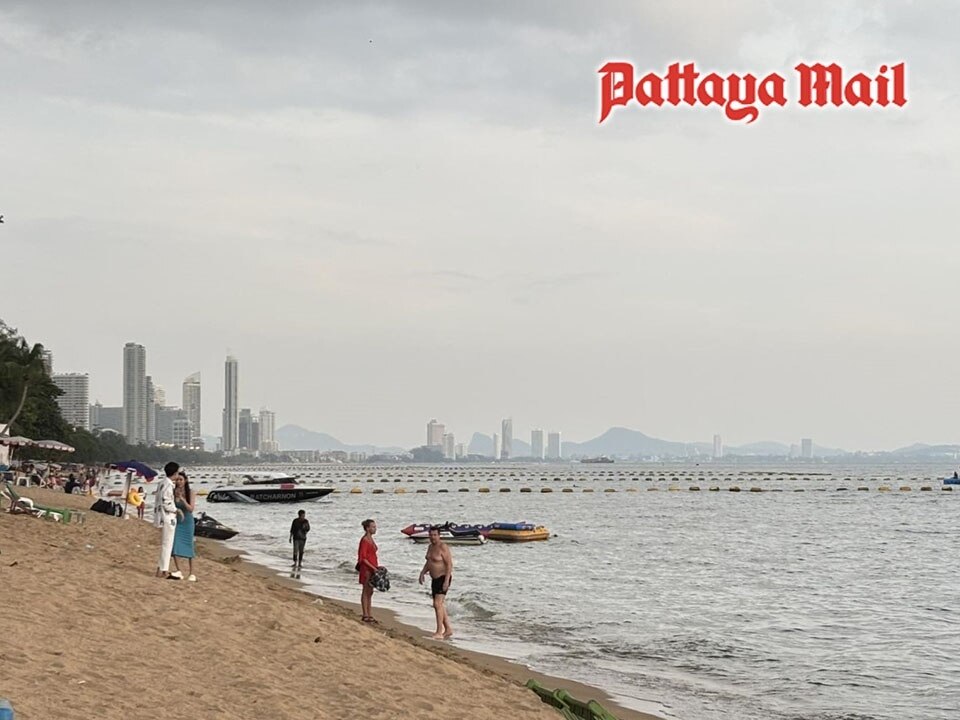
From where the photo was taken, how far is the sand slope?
970 centimetres

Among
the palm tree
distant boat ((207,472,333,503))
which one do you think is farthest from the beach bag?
distant boat ((207,472,333,503))

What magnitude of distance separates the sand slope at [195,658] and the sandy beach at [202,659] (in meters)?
0.02

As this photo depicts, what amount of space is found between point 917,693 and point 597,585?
1547 centimetres

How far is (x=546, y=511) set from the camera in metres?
84.1

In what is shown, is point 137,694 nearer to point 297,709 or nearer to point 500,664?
point 297,709

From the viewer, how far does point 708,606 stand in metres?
28.5

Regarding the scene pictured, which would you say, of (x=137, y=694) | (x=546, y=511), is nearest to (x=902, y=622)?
(x=137, y=694)

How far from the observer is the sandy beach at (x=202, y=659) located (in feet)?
32.0

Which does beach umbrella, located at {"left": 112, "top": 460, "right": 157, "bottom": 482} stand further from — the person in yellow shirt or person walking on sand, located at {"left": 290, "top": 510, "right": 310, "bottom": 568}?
person walking on sand, located at {"left": 290, "top": 510, "right": 310, "bottom": 568}

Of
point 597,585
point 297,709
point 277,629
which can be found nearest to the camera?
point 297,709

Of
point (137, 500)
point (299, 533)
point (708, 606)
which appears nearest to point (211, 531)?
point (137, 500)

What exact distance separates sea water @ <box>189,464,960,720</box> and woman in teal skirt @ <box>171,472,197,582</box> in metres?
5.42

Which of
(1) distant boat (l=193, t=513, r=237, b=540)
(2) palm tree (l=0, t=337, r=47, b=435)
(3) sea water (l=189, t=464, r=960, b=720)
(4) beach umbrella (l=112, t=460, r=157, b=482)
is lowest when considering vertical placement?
(3) sea water (l=189, t=464, r=960, b=720)

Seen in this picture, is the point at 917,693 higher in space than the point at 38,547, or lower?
lower
